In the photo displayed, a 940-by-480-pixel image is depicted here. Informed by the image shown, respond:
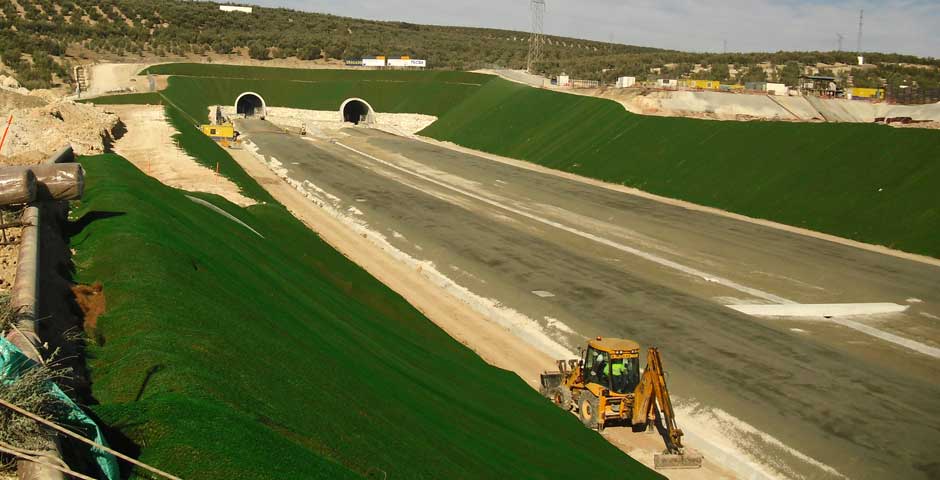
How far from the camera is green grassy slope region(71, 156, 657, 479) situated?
1066 cm

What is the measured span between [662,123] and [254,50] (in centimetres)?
9107

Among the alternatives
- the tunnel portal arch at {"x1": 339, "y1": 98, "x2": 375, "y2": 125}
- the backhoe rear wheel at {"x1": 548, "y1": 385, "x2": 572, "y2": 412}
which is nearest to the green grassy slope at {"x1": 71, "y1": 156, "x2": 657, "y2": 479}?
the backhoe rear wheel at {"x1": 548, "y1": 385, "x2": 572, "y2": 412}

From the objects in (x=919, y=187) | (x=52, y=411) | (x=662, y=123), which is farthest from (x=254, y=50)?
(x=52, y=411)

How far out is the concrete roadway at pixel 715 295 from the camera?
893 inches

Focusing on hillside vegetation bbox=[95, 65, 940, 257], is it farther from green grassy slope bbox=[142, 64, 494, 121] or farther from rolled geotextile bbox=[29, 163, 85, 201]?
rolled geotextile bbox=[29, 163, 85, 201]

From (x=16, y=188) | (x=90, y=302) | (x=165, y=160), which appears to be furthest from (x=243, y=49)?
(x=90, y=302)

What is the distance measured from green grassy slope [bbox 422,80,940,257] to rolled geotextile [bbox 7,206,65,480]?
3934cm

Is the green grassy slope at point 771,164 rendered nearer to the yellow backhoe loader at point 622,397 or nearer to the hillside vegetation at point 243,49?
the yellow backhoe loader at point 622,397

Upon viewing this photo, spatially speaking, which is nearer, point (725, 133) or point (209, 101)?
point (725, 133)

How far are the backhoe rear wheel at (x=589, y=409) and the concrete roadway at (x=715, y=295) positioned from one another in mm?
3082

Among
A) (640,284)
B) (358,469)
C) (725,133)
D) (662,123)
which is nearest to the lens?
(358,469)

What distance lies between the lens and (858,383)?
25578 mm

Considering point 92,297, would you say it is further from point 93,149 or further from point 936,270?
point 936,270

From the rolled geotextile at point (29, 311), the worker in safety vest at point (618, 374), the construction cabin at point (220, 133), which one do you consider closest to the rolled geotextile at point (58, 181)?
the rolled geotextile at point (29, 311)
